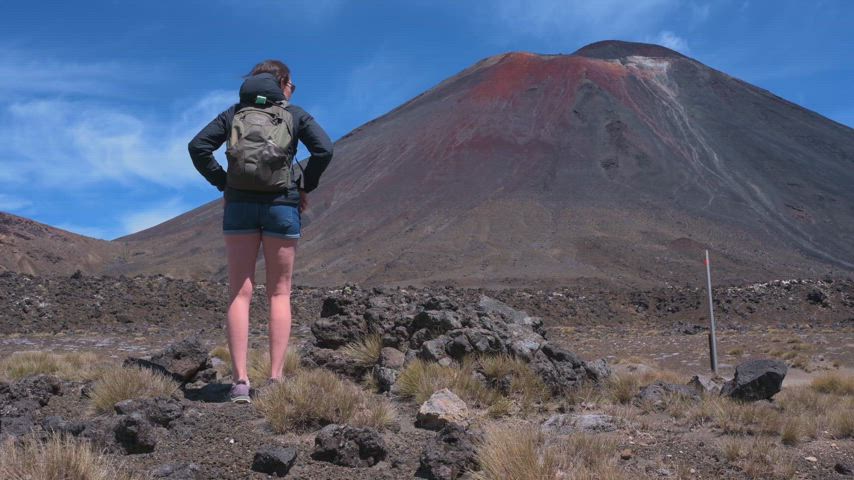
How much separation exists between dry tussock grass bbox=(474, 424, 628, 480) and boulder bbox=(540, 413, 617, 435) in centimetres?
→ 52

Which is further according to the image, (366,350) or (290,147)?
(366,350)

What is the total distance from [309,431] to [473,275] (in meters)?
35.6

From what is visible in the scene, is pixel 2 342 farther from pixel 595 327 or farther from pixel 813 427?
pixel 595 327

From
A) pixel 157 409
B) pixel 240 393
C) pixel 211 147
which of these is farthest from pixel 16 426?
pixel 211 147

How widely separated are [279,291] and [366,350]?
1.46 metres

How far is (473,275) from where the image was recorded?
3872cm

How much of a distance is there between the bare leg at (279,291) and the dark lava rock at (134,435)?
3.41 ft

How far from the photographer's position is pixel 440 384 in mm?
4164

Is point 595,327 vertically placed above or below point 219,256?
below

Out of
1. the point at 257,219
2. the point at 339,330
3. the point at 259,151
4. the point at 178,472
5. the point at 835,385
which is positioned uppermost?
the point at 259,151

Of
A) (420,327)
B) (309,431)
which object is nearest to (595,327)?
(420,327)

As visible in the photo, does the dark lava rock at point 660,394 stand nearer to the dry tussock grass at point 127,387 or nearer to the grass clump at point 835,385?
the dry tussock grass at point 127,387

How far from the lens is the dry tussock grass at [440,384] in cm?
408

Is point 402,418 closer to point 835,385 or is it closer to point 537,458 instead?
point 537,458
